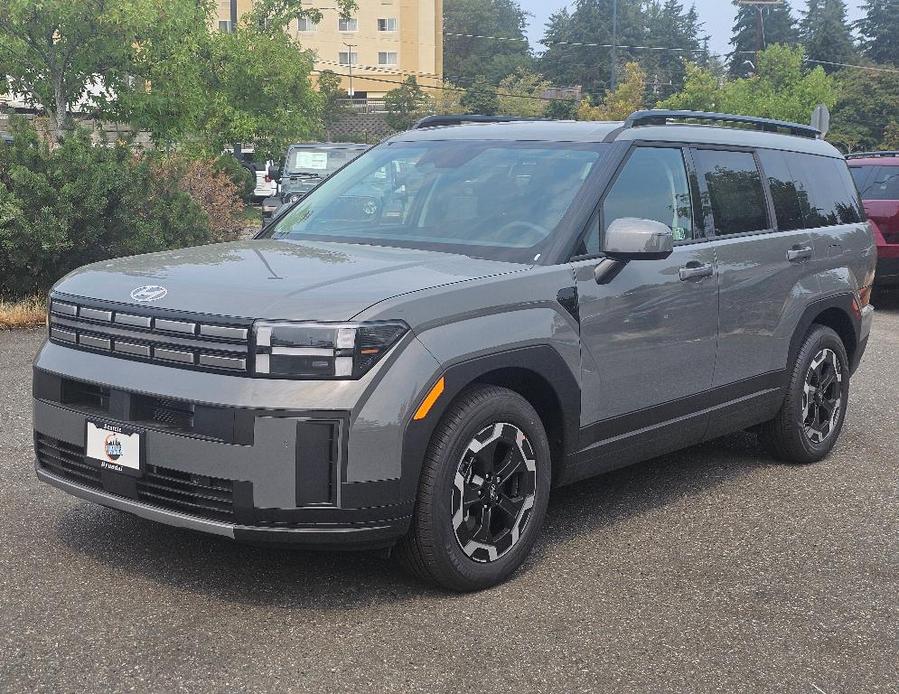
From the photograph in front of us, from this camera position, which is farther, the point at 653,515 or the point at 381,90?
the point at 381,90

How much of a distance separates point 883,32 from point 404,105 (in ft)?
205

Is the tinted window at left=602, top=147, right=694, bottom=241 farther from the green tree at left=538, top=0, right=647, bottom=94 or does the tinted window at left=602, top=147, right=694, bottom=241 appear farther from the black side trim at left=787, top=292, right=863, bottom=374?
the green tree at left=538, top=0, right=647, bottom=94

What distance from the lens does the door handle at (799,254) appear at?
628 centimetres

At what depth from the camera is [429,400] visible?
4141 millimetres

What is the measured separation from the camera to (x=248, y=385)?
3986 mm

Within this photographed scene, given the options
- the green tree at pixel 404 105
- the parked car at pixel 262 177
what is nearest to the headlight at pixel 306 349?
the parked car at pixel 262 177

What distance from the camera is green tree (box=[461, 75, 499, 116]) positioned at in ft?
251

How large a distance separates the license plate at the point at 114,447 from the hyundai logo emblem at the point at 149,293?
467 millimetres

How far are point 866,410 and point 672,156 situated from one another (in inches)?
139

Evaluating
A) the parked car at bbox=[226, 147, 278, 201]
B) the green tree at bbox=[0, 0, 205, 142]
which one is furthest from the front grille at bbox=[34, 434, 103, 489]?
the parked car at bbox=[226, 147, 278, 201]

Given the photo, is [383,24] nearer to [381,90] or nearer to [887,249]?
[381,90]

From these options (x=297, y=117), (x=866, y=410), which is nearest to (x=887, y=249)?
(x=866, y=410)

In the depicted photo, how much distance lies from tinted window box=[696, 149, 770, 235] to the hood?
156cm

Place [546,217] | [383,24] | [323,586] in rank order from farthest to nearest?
1. [383,24]
2. [546,217]
3. [323,586]
